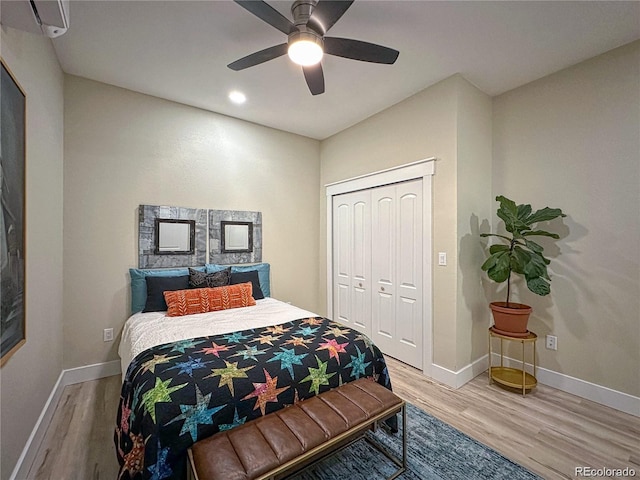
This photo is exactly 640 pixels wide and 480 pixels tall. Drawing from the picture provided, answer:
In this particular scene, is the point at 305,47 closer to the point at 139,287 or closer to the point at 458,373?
the point at 139,287

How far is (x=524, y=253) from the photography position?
8.14 feet

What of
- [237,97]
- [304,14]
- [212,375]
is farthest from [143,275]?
[304,14]

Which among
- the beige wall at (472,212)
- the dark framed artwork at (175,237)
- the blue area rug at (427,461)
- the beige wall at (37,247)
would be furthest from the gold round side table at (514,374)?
the beige wall at (37,247)

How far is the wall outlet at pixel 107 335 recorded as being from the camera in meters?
2.81

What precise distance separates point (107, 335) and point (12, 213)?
70.6 inches

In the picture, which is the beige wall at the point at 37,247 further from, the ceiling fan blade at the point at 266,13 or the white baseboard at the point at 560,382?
the white baseboard at the point at 560,382

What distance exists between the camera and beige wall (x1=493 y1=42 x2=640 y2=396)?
7.45 ft

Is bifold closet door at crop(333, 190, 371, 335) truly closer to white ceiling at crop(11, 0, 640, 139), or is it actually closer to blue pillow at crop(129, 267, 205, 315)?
white ceiling at crop(11, 0, 640, 139)

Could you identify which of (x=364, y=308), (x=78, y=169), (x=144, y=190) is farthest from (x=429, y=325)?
(x=78, y=169)

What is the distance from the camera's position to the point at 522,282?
2.88m

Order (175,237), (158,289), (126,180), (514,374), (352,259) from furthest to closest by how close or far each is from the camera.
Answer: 1. (352,259)
2. (175,237)
3. (126,180)
4. (158,289)
5. (514,374)

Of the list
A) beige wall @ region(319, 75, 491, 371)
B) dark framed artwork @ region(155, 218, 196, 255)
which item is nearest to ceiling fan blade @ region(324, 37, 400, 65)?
beige wall @ region(319, 75, 491, 371)

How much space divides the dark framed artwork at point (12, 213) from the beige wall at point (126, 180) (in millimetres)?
1215

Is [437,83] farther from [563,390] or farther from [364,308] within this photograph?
[563,390]
